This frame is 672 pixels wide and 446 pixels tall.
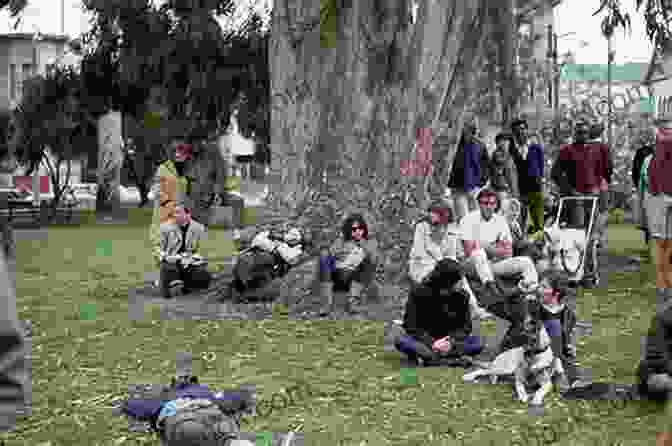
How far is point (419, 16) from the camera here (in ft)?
42.3

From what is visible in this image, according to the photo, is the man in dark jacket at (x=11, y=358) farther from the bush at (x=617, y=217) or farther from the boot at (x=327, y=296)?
the bush at (x=617, y=217)

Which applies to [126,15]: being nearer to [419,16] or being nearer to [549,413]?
[419,16]

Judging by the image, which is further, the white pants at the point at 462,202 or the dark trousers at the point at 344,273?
the white pants at the point at 462,202

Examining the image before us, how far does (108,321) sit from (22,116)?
2444 centimetres

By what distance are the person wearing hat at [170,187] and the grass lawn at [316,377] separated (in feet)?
3.25

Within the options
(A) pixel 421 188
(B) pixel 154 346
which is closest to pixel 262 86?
(A) pixel 421 188

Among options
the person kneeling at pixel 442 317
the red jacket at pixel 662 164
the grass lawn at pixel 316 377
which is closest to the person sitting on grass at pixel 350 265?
the grass lawn at pixel 316 377

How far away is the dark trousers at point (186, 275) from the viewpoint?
13.6 m

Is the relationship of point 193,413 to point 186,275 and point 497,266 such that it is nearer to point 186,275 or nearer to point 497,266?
point 497,266

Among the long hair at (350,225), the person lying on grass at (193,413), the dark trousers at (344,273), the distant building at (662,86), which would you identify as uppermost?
the distant building at (662,86)

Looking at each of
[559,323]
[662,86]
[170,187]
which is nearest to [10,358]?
[559,323]

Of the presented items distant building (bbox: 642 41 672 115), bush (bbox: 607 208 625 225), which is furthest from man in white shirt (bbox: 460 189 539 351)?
bush (bbox: 607 208 625 225)

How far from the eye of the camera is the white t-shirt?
1173 centimetres

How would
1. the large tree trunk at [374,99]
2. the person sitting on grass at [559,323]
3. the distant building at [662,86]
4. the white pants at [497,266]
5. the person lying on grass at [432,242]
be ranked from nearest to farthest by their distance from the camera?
1. the person sitting on grass at [559,323]
2. the white pants at [497,266]
3. the person lying on grass at [432,242]
4. the large tree trunk at [374,99]
5. the distant building at [662,86]
